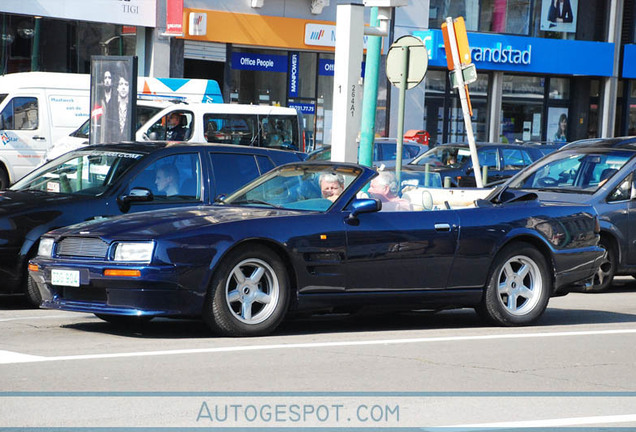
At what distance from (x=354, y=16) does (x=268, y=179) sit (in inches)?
182

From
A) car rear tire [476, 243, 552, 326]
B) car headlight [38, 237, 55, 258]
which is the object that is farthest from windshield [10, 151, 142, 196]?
car rear tire [476, 243, 552, 326]

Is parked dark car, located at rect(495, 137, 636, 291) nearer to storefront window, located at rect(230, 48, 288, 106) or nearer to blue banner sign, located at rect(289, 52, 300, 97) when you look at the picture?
storefront window, located at rect(230, 48, 288, 106)

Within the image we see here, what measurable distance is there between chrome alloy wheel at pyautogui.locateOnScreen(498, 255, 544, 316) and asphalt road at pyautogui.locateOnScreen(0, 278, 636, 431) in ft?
0.76

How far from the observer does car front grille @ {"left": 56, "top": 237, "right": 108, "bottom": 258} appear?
27.2ft

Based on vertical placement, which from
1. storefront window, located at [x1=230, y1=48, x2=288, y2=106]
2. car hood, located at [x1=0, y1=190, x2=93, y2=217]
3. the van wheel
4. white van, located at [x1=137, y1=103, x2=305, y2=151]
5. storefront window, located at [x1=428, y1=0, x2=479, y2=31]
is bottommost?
the van wheel

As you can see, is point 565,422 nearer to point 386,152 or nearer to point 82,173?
point 82,173

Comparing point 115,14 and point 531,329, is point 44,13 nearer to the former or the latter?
point 115,14

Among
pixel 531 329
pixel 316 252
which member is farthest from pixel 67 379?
pixel 531 329

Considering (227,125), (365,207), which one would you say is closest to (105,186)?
(365,207)

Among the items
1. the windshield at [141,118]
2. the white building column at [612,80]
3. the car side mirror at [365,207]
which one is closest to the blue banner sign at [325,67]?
the white building column at [612,80]

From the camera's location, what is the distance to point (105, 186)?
35.8 ft

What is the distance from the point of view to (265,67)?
31266 millimetres

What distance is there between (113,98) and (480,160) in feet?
30.1

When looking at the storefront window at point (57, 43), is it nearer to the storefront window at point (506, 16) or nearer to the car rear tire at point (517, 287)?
the storefront window at point (506, 16)
